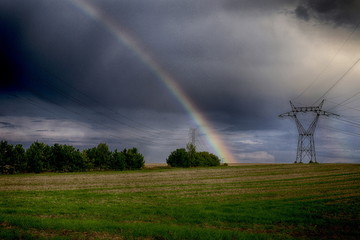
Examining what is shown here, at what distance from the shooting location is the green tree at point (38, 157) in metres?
87.8

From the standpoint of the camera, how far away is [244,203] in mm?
24578

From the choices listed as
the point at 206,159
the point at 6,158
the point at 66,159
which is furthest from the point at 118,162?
the point at 206,159

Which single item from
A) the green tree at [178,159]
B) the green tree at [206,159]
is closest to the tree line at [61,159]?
the green tree at [178,159]

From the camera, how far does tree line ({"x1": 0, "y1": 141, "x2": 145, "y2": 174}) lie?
277 feet

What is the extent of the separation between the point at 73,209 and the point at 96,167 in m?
90.5

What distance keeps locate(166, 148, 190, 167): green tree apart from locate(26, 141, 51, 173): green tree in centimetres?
5479

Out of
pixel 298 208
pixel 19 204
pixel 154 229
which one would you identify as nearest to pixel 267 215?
pixel 298 208

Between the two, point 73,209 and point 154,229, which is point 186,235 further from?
point 73,209

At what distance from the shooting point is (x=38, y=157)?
88.6 m

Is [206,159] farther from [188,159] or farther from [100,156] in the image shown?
[100,156]

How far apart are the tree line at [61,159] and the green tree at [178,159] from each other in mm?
18172

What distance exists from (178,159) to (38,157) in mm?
60999

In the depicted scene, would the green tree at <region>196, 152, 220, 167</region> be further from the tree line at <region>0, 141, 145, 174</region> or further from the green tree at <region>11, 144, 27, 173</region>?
the green tree at <region>11, 144, 27, 173</region>

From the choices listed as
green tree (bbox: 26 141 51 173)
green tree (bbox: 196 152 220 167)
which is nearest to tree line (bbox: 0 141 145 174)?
green tree (bbox: 26 141 51 173)
